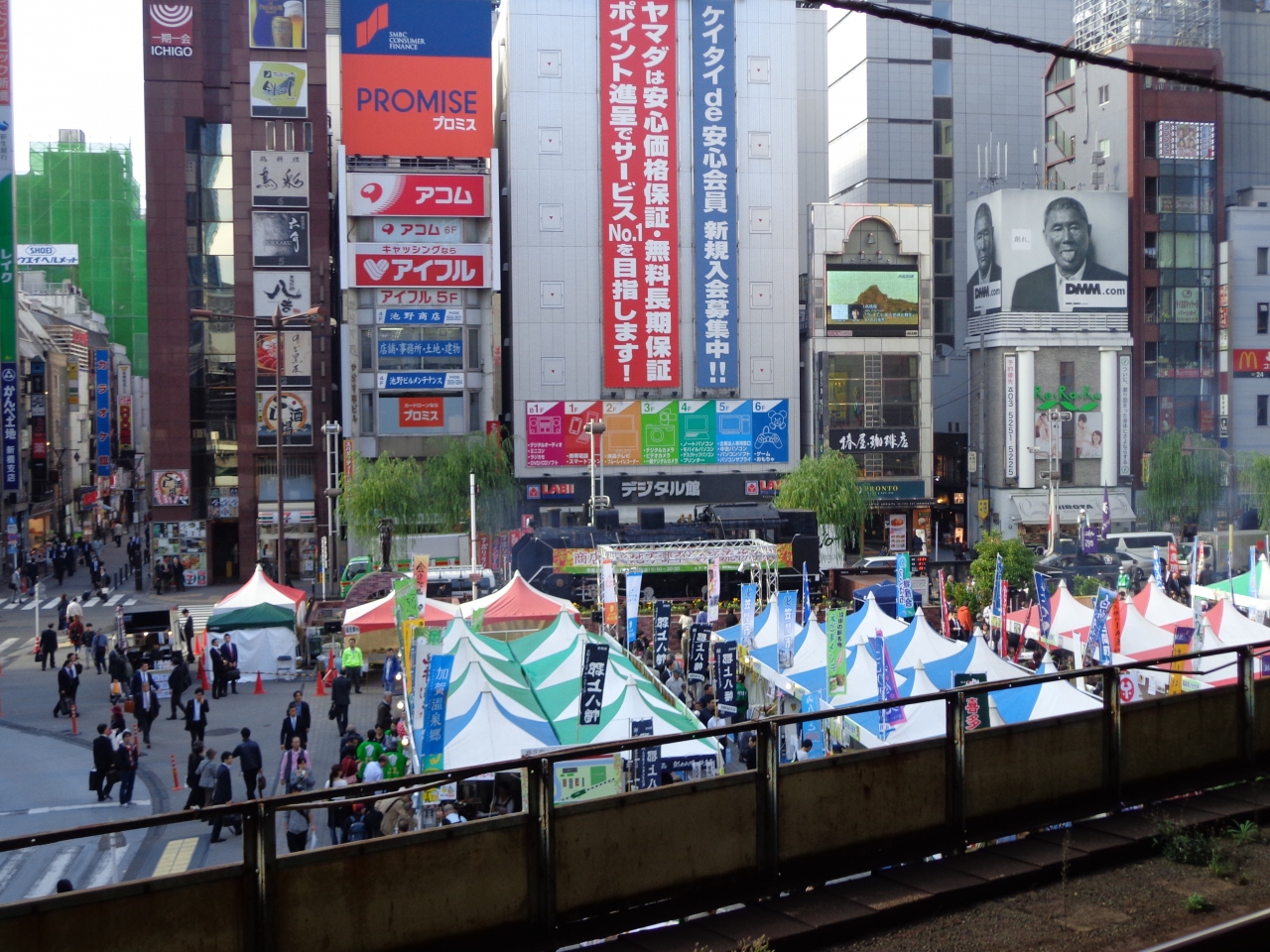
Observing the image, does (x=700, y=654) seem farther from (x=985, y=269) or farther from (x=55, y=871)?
(x=985, y=269)

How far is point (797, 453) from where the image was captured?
54.4 metres

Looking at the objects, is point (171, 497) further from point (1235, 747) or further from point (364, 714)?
point (1235, 747)

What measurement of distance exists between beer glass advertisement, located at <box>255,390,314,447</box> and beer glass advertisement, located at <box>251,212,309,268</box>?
5.32m

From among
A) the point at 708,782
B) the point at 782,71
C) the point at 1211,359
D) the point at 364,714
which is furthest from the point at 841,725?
the point at 1211,359

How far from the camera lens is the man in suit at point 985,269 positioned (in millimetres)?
55562

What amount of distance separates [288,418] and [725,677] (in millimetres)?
35471

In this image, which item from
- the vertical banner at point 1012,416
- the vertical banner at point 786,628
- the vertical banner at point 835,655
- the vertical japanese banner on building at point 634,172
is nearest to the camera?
the vertical banner at point 835,655

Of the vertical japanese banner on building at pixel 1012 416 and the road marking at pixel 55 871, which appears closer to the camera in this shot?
the road marking at pixel 55 871

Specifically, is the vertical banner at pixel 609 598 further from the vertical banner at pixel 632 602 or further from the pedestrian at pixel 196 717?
the pedestrian at pixel 196 717

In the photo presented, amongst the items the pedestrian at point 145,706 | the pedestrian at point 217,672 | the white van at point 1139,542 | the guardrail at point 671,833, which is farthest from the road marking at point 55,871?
the white van at point 1139,542

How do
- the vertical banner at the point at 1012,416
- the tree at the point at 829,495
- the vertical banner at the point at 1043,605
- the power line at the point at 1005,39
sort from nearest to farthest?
the power line at the point at 1005,39 → the vertical banner at the point at 1043,605 → the tree at the point at 829,495 → the vertical banner at the point at 1012,416

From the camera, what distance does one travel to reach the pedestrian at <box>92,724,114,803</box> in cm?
1780

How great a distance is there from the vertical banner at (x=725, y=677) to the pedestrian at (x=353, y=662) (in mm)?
9079

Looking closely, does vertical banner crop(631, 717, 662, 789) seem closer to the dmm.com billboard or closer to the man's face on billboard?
the dmm.com billboard
